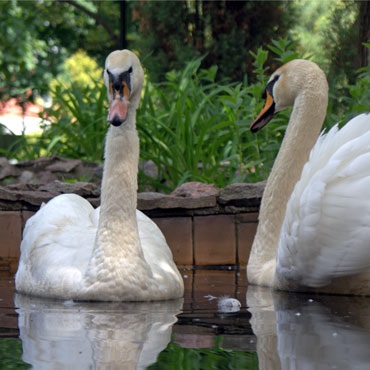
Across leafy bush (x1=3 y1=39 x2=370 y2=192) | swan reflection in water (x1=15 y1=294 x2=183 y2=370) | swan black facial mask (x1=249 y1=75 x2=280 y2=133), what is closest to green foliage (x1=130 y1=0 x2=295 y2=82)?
leafy bush (x1=3 y1=39 x2=370 y2=192)

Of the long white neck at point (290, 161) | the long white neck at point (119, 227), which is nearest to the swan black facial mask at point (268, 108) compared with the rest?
the long white neck at point (290, 161)

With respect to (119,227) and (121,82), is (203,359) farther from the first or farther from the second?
(121,82)

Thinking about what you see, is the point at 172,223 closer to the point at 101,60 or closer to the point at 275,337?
the point at 275,337

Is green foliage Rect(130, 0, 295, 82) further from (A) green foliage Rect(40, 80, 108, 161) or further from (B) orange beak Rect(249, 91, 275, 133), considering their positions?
(B) orange beak Rect(249, 91, 275, 133)

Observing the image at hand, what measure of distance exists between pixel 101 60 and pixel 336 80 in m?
15.9

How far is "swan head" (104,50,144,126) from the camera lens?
219 inches

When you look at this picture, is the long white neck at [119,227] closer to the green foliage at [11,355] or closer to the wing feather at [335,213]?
the wing feather at [335,213]

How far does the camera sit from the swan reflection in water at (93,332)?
3.82 meters

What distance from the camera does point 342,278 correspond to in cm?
590

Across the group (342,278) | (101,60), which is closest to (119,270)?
(342,278)

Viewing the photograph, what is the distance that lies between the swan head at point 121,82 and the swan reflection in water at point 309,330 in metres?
1.17

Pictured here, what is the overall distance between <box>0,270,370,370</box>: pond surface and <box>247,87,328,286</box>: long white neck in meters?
0.59

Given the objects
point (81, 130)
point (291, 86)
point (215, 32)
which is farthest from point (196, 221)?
point (215, 32)

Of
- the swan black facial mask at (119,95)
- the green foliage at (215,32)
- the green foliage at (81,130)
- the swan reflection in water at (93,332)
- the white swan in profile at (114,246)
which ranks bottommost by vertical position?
the swan reflection in water at (93,332)
